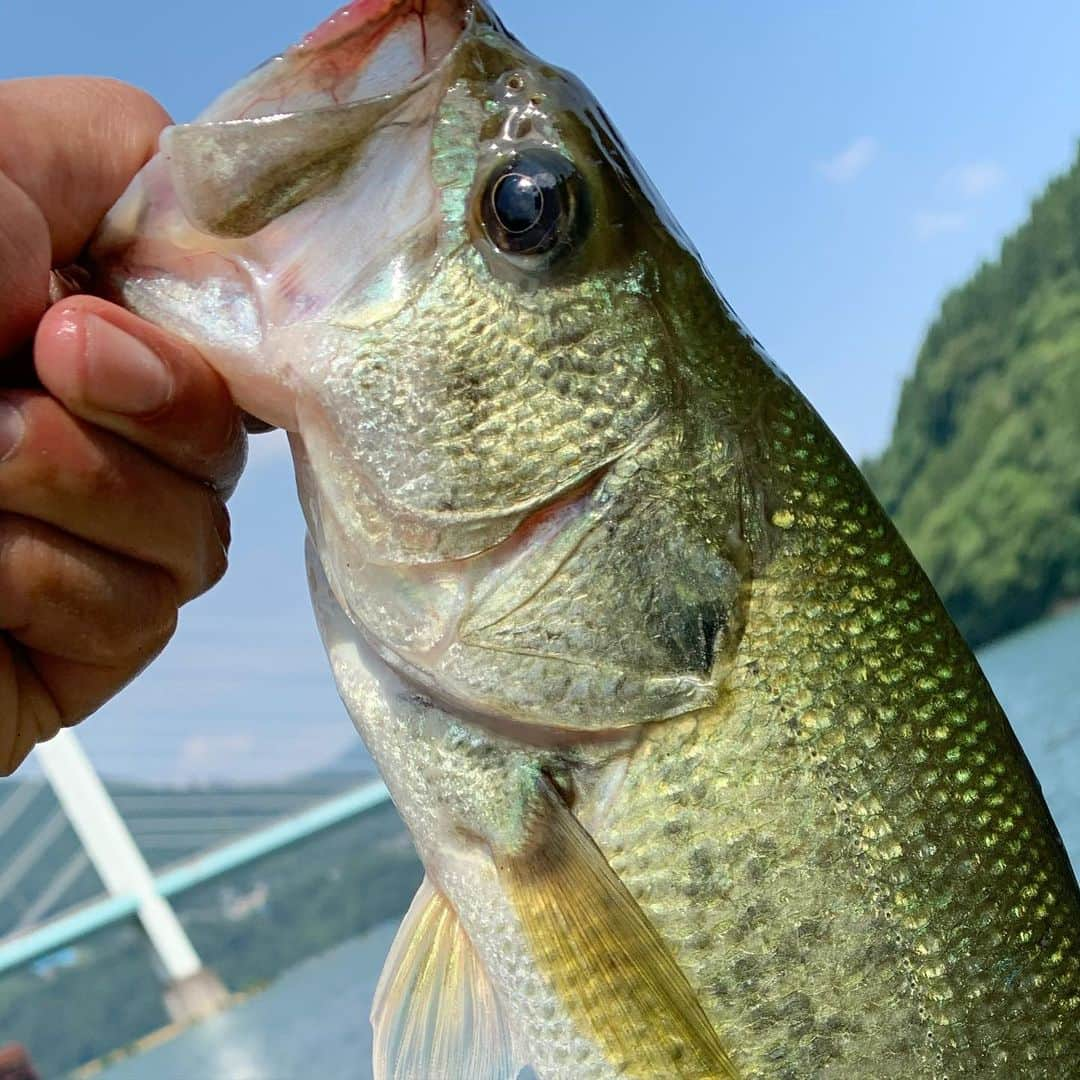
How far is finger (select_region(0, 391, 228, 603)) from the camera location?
1620 mm

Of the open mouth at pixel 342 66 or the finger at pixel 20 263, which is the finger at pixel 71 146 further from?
the open mouth at pixel 342 66

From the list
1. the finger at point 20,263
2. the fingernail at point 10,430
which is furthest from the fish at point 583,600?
the fingernail at point 10,430

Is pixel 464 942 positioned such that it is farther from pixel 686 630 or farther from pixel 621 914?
pixel 686 630

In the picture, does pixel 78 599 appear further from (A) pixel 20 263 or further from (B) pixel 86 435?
(A) pixel 20 263

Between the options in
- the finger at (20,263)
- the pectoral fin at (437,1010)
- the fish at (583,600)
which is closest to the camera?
the finger at (20,263)

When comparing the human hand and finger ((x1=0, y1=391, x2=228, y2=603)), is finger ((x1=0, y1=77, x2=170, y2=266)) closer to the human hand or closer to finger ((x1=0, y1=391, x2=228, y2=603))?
the human hand

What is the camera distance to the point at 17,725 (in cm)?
199

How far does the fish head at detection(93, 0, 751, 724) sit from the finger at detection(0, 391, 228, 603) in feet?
0.64

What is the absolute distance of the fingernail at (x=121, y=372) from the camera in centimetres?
155

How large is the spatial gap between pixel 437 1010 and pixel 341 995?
30.7 m

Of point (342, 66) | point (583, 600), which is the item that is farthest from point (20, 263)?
point (583, 600)

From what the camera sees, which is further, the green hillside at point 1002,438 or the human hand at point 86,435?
the green hillside at point 1002,438

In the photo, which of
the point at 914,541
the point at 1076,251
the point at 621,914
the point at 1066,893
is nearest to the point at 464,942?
the point at 621,914

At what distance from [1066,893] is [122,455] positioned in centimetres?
173
